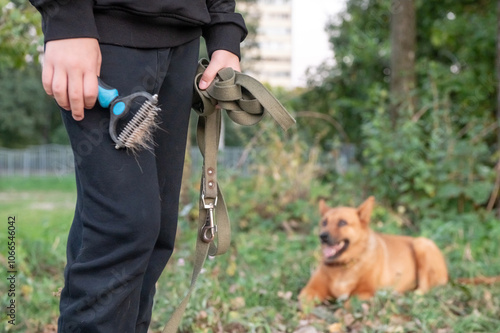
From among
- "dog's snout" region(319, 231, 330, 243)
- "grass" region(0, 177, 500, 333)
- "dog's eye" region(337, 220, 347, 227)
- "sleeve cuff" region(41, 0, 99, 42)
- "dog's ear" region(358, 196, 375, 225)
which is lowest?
"grass" region(0, 177, 500, 333)

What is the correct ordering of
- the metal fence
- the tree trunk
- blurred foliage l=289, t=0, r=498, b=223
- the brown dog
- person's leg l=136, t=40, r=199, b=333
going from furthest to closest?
the metal fence
the tree trunk
blurred foliage l=289, t=0, r=498, b=223
the brown dog
person's leg l=136, t=40, r=199, b=333

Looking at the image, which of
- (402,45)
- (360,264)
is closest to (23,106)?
(402,45)

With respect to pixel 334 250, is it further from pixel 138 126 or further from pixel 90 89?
pixel 90 89

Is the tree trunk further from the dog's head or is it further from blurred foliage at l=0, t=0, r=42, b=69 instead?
blurred foliage at l=0, t=0, r=42, b=69

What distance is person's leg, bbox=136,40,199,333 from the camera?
1709 millimetres

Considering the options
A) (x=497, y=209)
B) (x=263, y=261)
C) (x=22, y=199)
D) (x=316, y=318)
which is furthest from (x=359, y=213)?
(x=22, y=199)

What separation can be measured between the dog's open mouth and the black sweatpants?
2.15m

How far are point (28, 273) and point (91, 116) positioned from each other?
8.91 ft

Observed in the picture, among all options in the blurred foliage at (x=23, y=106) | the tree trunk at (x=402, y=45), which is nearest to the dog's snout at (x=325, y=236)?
the tree trunk at (x=402, y=45)

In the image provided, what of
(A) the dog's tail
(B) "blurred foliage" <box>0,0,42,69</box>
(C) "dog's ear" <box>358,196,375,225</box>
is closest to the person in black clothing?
(C) "dog's ear" <box>358,196,375,225</box>

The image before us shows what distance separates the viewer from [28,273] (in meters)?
3.86

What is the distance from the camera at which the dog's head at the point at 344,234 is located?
3.65m

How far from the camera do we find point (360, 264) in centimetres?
368

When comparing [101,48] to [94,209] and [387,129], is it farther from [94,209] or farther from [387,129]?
[387,129]
